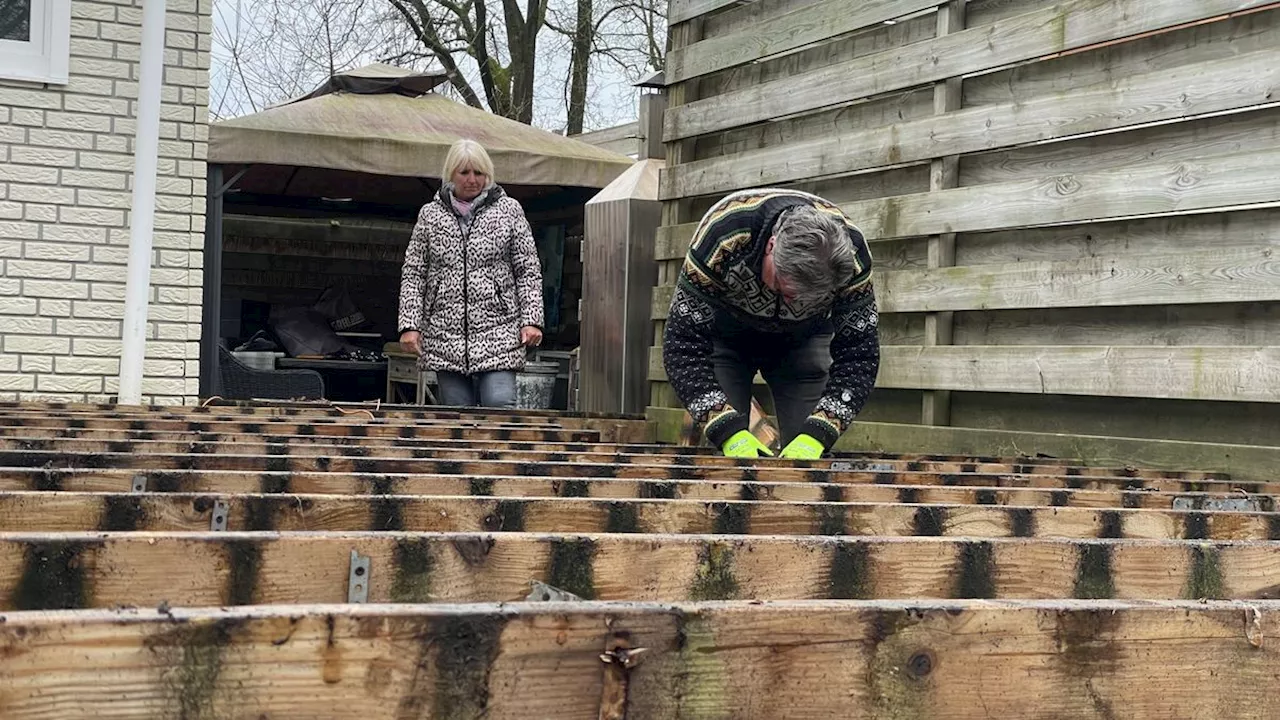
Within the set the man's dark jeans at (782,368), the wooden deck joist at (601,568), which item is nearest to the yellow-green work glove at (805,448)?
the man's dark jeans at (782,368)

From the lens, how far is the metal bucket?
9.80 m

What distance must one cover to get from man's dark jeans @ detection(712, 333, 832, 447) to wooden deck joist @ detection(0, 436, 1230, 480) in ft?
1.97

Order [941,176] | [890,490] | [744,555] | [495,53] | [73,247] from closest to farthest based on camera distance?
1. [744,555]
2. [890,490]
3. [941,176]
4. [73,247]
5. [495,53]

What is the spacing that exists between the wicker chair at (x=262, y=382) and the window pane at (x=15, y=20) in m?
2.62

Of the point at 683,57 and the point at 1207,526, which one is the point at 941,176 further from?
the point at 1207,526

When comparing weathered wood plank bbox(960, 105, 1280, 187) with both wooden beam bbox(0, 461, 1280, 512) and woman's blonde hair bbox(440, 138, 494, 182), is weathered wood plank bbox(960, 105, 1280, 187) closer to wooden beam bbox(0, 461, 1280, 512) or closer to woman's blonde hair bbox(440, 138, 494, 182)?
wooden beam bbox(0, 461, 1280, 512)

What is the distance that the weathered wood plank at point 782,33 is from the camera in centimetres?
612

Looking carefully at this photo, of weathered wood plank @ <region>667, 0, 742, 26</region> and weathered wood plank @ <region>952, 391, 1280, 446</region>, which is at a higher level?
weathered wood plank @ <region>667, 0, 742, 26</region>

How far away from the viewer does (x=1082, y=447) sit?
5129 mm

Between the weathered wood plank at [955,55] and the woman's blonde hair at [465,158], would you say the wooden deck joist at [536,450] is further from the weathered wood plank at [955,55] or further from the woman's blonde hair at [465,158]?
the woman's blonde hair at [465,158]

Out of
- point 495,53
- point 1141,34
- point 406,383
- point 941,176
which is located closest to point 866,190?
point 941,176

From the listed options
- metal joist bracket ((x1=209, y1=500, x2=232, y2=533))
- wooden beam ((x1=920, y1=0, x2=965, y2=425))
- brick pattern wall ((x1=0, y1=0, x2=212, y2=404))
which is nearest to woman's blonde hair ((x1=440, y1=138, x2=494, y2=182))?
wooden beam ((x1=920, y1=0, x2=965, y2=425))

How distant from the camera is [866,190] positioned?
6.24m

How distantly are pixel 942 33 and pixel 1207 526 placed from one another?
3.46m
